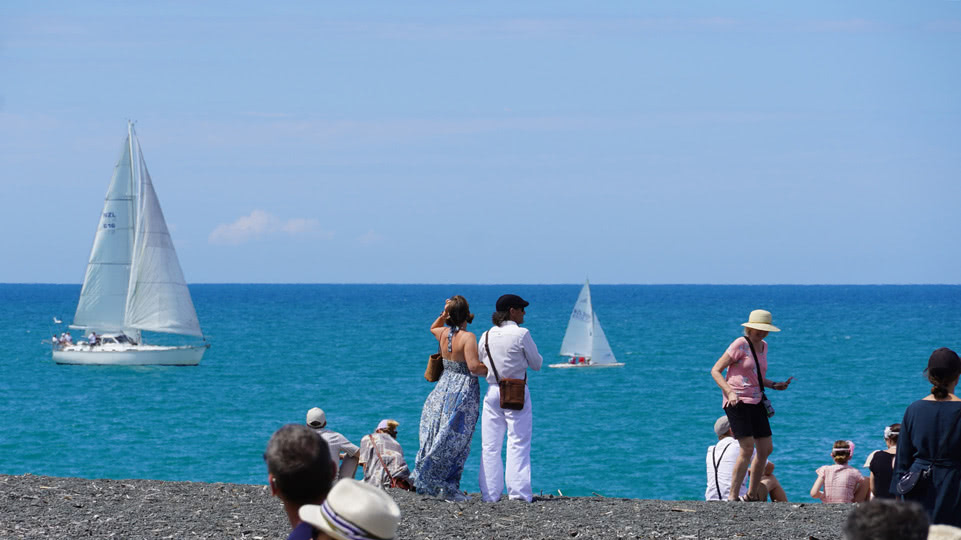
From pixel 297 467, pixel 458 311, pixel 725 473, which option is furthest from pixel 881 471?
pixel 297 467

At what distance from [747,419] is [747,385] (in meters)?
0.31

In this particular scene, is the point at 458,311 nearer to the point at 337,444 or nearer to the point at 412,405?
the point at 337,444

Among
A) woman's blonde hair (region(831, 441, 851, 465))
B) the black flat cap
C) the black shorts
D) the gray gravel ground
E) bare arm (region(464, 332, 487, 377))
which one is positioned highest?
the black flat cap

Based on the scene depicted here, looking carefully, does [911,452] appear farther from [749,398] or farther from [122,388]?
[122,388]

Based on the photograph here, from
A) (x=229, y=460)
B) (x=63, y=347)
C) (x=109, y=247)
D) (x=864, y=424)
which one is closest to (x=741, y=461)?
(x=229, y=460)

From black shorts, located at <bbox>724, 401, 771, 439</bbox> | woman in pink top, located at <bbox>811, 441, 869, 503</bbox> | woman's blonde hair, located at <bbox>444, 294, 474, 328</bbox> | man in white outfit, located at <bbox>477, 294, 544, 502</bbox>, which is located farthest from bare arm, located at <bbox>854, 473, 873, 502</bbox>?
woman's blonde hair, located at <bbox>444, 294, 474, 328</bbox>

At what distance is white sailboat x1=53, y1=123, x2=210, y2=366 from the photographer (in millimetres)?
52656

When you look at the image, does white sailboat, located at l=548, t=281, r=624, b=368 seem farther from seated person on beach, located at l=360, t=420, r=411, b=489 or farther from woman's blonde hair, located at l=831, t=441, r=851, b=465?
seated person on beach, located at l=360, t=420, r=411, b=489

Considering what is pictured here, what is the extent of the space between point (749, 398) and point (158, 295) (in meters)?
48.5

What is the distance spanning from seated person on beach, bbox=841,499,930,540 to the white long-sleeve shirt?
6.22 meters

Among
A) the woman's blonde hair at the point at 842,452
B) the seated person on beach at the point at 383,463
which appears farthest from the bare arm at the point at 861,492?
the seated person on beach at the point at 383,463

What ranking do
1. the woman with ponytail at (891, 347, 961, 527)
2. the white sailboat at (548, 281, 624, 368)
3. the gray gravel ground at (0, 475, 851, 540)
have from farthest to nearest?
the white sailboat at (548, 281, 624, 368) → the gray gravel ground at (0, 475, 851, 540) → the woman with ponytail at (891, 347, 961, 527)

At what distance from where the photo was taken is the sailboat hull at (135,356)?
60463mm

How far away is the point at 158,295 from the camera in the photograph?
54688 mm
